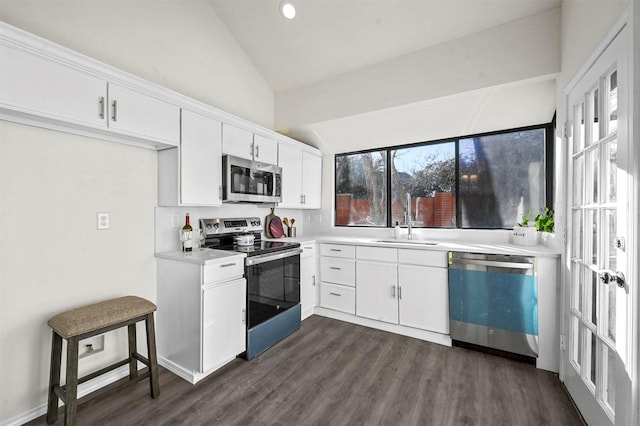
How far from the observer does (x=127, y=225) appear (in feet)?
7.06

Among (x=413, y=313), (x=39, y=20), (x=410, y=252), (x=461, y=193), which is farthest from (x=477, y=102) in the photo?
(x=39, y=20)

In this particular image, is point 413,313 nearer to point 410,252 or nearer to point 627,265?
point 410,252

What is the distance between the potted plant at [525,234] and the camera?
269 centimetres

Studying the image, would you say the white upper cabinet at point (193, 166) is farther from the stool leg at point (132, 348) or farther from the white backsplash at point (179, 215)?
the stool leg at point (132, 348)

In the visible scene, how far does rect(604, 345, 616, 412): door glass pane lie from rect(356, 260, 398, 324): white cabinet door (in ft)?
5.16

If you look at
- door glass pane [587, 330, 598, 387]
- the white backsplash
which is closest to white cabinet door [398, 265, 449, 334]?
door glass pane [587, 330, 598, 387]

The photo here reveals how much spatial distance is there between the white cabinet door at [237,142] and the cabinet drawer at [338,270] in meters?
1.44

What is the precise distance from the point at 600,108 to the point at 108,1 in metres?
3.18

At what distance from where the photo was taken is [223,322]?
7.04ft

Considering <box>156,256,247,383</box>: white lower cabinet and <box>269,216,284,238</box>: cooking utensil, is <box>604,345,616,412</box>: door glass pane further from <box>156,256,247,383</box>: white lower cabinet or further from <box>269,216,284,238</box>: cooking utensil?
<box>269,216,284,238</box>: cooking utensil

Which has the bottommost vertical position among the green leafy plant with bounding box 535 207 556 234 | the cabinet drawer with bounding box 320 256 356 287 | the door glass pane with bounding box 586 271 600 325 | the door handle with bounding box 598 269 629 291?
the cabinet drawer with bounding box 320 256 356 287

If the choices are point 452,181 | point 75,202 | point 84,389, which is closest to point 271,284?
point 84,389

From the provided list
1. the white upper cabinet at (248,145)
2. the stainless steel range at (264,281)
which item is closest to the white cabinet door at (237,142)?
the white upper cabinet at (248,145)

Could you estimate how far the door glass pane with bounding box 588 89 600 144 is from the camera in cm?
158
